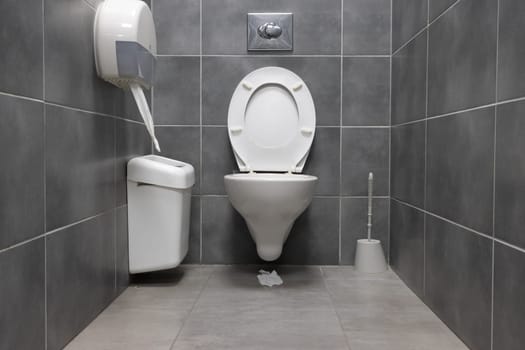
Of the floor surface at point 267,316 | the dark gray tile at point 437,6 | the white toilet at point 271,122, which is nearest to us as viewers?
the floor surface at point 267,316

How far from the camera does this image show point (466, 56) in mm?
1406

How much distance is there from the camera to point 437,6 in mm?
1676

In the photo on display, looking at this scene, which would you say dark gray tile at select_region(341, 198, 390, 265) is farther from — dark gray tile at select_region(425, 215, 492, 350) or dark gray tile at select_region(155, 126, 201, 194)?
dark gray tile at select_region(155, 126, 201, 194)

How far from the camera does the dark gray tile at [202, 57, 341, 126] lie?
235 centimetres

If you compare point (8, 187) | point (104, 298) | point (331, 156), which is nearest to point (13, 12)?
point (8, 187)

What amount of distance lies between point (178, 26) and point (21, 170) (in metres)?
1.45

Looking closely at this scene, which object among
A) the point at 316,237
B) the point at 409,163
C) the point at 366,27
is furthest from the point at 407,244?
the point at 366,27

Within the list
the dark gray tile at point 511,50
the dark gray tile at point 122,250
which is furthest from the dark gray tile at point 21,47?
the dark gray tile at point 511,50

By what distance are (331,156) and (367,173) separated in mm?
200

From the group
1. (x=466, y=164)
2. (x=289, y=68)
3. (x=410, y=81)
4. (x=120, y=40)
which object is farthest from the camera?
(x=289, y=68)

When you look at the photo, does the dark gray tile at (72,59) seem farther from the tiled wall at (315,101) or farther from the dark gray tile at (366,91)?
the dark gray tile at (366,91)

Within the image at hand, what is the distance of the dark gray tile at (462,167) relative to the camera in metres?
1.26

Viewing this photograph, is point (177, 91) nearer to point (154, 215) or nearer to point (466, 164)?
point (154, 215)

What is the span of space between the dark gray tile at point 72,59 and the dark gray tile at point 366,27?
1.23m
